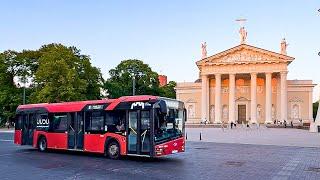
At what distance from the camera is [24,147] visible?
27438mm

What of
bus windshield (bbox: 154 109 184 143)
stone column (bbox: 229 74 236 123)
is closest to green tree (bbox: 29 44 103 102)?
stone column (bbox: 229 74 236 123)

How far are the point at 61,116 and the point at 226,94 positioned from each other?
70593mm

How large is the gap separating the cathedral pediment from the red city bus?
6583 cm

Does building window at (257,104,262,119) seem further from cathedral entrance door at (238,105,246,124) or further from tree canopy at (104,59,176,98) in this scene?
tree canopy at (104,59,176,98)

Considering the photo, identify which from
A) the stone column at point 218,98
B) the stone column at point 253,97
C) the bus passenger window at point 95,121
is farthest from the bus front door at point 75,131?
the stone column at point 218,98

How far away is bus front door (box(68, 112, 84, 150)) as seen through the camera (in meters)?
21.3

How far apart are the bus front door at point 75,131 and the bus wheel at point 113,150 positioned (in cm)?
209

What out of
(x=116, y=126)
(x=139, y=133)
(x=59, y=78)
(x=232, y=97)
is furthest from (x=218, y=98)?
(x=139, y=133)

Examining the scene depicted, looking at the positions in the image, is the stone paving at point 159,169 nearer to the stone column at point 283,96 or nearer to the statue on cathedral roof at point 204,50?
the stone column at point 283,96

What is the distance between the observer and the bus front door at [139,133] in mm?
18095

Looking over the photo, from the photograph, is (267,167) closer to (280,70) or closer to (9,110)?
(9,110)

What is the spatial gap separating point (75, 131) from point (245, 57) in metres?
68.1

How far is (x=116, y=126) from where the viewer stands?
19.5 metres

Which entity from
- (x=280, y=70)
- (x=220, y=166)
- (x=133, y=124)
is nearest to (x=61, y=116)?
(x=133, y=124)
